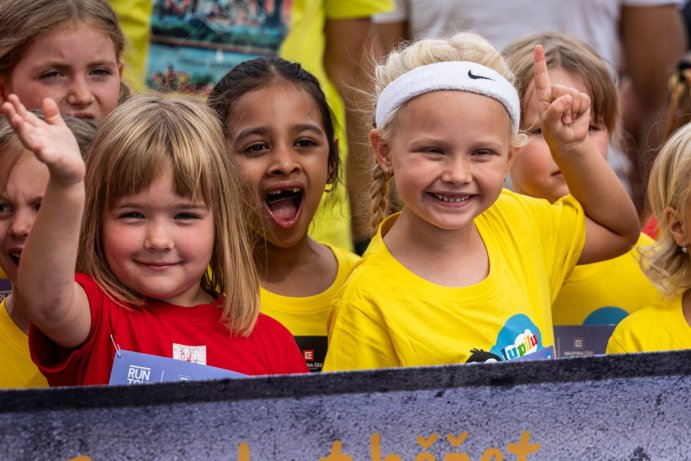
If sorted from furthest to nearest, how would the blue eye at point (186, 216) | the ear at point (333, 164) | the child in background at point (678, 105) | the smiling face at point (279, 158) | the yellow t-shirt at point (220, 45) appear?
the yellow t-shirt at point (220, 45), the child in background at point (678, 105), the ear at point (333, 164), the smiling face at point (279, 158), the blue eye at point (186, 216)

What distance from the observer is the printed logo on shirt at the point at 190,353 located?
2.55m

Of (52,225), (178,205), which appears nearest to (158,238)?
(178,205)

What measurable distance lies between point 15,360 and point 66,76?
38.1 inches

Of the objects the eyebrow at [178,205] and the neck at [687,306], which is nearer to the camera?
the eyebrow at [178,205]

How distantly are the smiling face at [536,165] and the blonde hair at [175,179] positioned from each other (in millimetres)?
1010

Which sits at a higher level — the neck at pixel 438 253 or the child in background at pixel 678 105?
the child in background at pixel 678 105

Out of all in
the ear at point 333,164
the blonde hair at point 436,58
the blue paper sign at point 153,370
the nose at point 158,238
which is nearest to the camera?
the blue paper sign at point 153,370

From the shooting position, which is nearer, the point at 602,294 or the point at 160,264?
the point at 160,264

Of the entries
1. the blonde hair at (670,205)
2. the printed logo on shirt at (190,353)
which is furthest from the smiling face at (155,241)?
the blonde hair at (670,205)

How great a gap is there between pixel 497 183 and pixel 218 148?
0.66m

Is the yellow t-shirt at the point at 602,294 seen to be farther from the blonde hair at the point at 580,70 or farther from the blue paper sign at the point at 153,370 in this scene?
the blue paper sign at the point at 153,370

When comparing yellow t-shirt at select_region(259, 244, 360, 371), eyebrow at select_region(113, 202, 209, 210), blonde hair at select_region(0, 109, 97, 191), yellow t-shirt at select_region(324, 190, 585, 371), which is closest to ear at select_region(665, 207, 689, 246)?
yellow t-shirt at select_region(324, 190, 585, 371)

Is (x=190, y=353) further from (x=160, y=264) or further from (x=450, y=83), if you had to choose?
(x=450, y=83)

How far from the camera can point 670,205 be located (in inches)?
117
